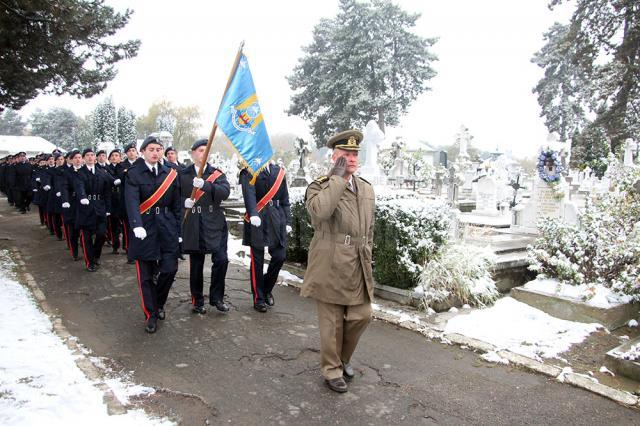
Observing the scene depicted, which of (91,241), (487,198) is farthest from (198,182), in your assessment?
(487,198)

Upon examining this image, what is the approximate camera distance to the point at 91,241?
852 cm

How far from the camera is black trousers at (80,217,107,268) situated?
327 inches

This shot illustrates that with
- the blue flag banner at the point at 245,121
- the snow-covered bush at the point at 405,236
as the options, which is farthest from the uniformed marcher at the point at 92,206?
the snow-covered bush at the point at 405,236

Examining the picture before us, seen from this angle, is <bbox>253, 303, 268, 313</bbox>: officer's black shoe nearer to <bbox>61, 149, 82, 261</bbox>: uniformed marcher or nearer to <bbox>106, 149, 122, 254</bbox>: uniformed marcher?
<bbox>106, 149, 122, 254</bbox>: uniformed marcher

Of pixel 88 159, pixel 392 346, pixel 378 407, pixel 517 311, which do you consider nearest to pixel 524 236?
pixel 517 311

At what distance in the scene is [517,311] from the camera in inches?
233

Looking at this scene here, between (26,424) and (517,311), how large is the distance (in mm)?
5287

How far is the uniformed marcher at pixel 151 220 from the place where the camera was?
16.6ft

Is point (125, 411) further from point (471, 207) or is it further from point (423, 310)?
point (471, 207)

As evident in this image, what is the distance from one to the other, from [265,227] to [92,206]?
178 inches

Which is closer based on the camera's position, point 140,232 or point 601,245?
point 140,232

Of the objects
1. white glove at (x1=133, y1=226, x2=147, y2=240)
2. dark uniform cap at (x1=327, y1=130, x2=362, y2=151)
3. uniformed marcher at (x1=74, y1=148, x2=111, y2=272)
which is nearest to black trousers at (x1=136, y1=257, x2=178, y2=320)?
white glove at (x1=133, y1=226, x2=147, y2=240)

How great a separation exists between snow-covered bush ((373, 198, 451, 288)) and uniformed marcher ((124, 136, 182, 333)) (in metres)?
2.76

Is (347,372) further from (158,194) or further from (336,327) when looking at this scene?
(158,194)
